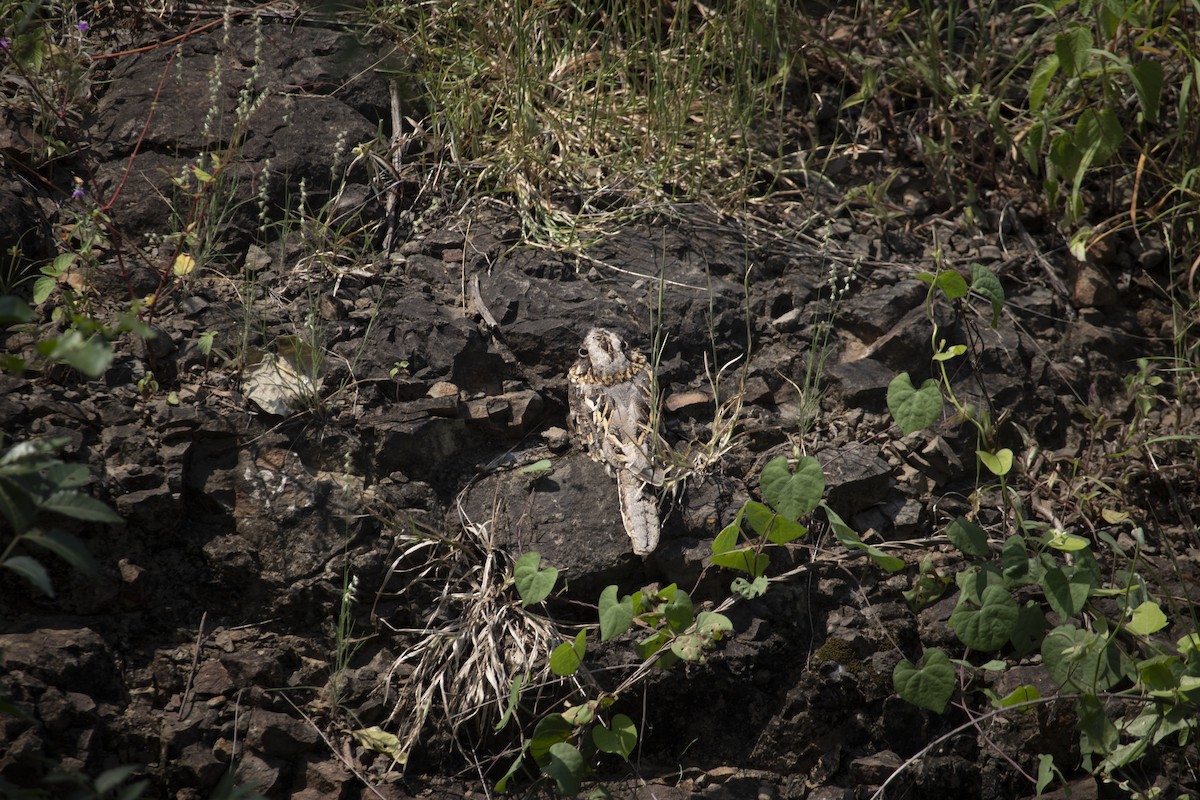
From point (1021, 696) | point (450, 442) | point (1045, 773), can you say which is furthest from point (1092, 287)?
point (450, 442)

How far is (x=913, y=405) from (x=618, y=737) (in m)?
1.09

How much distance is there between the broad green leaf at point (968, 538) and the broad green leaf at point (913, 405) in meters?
0.27

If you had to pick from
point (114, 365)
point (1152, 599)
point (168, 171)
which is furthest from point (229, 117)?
point (1152, 599)

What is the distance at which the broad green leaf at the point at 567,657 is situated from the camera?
214 cm

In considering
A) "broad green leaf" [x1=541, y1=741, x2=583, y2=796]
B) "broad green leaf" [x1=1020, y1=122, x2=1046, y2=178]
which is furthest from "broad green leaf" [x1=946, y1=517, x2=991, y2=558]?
"broad green leaf" [x1=1020, y1=122, x2=1046, y2=178]

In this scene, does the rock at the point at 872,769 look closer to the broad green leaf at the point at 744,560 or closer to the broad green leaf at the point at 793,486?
the broad green leaf at the point at 744,560

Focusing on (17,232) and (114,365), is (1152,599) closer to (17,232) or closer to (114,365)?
(114,365)

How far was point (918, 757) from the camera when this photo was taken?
2.27 metres

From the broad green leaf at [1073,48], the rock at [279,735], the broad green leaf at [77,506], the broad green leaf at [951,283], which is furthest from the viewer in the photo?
the broad green leaf at [1073,48]

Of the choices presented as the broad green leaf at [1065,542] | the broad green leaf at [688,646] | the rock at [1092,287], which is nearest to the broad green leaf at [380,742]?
the broad green leaf at [688,646]

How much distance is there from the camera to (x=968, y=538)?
2.34 m

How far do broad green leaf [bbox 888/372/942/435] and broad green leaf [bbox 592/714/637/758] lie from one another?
38.9 inches

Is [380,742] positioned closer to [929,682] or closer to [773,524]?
[773,524]

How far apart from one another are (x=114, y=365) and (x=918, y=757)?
2332mm
